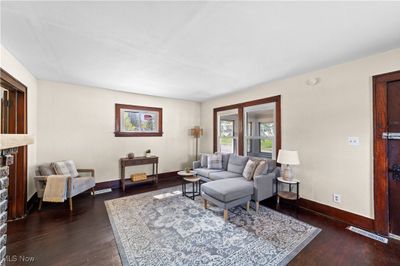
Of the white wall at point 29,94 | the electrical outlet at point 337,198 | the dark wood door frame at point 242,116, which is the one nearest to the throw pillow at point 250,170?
the dark wood door frame at point 242,116

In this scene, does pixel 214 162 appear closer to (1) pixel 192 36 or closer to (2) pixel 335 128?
(2) pixel 335 128

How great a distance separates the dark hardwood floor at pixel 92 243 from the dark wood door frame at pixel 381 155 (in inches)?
11.8

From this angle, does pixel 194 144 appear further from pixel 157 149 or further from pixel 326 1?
pixel 326 1

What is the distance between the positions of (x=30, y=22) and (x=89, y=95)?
2516 millimetres

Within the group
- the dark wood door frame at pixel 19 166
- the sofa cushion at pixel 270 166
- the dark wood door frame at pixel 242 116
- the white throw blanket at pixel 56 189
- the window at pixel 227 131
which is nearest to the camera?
the dark wood door frame at pixel 19 166

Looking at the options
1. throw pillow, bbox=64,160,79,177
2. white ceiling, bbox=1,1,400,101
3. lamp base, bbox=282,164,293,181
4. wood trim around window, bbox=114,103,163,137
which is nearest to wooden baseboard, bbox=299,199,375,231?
lamp base, bbox=282,164,293,181

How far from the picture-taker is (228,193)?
2637 millimetres

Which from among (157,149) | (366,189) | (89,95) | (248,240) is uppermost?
(89,95)

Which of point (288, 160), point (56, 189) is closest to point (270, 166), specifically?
point (288, 160)

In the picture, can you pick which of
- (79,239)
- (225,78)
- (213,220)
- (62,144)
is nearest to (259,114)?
(225,78)

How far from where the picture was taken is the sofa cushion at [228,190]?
104 inches

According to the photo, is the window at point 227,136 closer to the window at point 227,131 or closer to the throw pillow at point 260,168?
the window at point 227,131

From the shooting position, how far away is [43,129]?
3.55 metres

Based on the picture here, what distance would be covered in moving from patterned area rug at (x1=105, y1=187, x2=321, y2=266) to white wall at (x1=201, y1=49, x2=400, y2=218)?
2.82 feet
